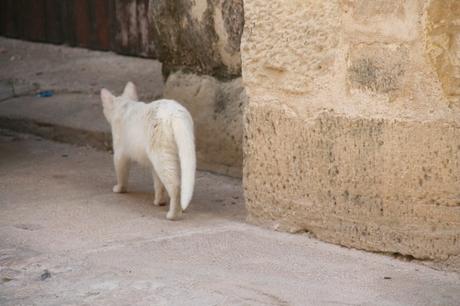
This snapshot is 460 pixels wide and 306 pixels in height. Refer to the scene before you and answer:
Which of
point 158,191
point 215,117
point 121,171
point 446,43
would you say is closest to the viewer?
point 446,43

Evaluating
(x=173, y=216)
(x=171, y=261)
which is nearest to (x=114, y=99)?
(x=173, y=216)

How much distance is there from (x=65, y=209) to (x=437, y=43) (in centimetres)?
196

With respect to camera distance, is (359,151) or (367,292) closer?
(367,292)

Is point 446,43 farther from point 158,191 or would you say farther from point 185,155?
point 158,191

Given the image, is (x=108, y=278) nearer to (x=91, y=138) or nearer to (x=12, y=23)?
(x=91, y=138)

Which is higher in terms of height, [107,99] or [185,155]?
[107,99]

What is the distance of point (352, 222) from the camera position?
4.64 m

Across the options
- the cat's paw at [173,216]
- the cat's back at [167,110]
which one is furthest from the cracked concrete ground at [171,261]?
the cat's back at [167,110]

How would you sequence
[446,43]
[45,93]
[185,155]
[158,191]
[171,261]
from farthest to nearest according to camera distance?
[45,93] < [158,191] < [185,155] < [171,261] < [446,43]

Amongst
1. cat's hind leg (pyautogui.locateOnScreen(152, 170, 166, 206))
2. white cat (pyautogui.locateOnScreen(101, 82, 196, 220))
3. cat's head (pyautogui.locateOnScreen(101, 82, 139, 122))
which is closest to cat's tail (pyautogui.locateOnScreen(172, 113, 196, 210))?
white cat (pyautogui.locateOnScreen(101, 82, 196, 220))

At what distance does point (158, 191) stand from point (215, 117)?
0.83 m

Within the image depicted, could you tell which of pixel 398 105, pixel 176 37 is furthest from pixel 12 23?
pixel 398 105

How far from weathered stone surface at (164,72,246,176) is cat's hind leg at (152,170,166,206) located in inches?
25.8

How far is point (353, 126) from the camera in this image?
15.0 ft
